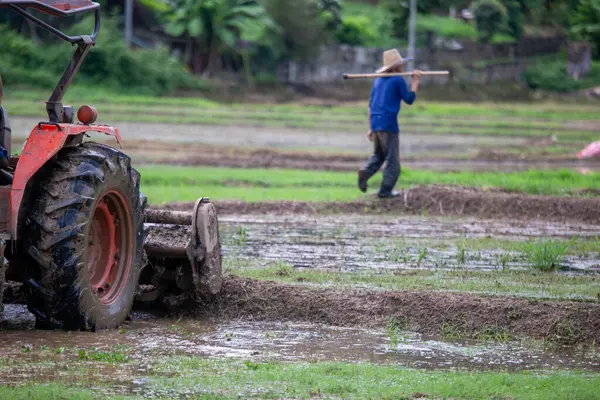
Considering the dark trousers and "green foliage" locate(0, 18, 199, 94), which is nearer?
the dark trousers

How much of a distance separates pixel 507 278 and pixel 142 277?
11.2 feet

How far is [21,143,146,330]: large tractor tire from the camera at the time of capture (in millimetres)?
6781

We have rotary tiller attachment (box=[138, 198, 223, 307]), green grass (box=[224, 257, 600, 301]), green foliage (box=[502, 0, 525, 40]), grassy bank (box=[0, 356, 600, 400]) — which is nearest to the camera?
grassy bank (box=[0, 356, 600, 400])

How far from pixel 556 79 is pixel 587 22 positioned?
5920mm

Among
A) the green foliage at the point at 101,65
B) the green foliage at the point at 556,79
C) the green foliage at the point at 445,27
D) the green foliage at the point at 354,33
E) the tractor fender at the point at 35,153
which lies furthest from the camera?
the green foliage at the point at 445,27

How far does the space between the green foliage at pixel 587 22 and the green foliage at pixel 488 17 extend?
381 centimetres

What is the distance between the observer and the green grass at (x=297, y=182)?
15.0m

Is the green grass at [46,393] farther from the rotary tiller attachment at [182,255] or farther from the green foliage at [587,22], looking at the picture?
the green foliage at [587,22]

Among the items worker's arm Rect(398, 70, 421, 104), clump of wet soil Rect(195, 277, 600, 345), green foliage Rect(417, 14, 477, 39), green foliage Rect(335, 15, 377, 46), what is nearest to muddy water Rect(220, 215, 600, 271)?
clump of wet soil Rect(195, 277, 600, 345)

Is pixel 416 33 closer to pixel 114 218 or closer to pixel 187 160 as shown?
pixel 187 160

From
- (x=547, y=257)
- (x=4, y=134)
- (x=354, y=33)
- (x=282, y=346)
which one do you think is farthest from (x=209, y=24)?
(x=282, y=346)

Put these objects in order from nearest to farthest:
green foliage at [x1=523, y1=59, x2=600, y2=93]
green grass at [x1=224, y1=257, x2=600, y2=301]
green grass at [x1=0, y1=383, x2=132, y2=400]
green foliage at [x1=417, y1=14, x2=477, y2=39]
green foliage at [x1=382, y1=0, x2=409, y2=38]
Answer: green grass at [x1=0, y1=383, x2=132, y2=400] < green grass at [x1=224, y1=257, x2=600, y2=301] < green foliage at [x1=523, y1=59, x2=600, y2=93] < green foliage at [x1=382, y1=0, x2=409, y2=38] < green foliage at [x1=417, y1=14, x2=477, y2=39]

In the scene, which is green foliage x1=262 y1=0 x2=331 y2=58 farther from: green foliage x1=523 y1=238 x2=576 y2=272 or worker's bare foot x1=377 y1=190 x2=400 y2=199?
green foliage x1=523 y1=238 x2=576 y2=272

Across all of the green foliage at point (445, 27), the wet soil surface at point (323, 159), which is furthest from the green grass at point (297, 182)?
the green foliage at point (445, 27)
